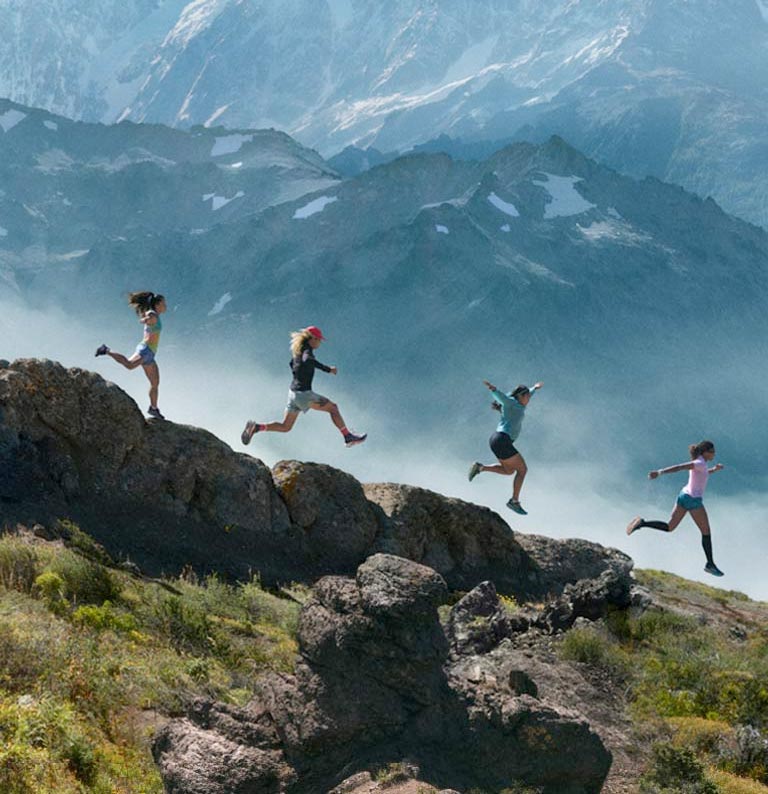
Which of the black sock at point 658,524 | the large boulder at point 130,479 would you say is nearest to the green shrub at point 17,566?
the large boulder at point 130,479

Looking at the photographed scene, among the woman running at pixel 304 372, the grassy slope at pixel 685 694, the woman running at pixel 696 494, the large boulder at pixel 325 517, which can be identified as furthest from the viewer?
the large boulder at pixel 325 517

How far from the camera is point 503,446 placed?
786 inches

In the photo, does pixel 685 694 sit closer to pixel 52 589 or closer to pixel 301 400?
pixel 52 589

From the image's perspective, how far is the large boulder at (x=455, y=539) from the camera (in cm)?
2261

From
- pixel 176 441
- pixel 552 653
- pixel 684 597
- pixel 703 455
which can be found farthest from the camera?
pixel 684 597

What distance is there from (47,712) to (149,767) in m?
1.13

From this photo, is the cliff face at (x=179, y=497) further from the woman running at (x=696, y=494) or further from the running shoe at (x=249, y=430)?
the woman running at (x=696, y=494)

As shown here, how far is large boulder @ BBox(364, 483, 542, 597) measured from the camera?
22609 mm

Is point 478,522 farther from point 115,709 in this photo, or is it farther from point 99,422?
point 115,709

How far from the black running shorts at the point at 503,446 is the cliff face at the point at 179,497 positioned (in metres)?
3.39

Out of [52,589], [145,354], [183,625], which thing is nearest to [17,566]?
[52,589]

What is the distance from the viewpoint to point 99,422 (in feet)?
63.6

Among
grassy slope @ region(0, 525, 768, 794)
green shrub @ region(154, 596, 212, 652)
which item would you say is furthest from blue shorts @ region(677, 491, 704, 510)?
green shrub @ region(154, 596, 212, 652)

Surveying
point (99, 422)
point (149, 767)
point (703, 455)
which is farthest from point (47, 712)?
point (703, 455)
